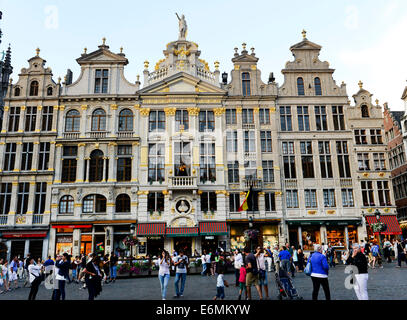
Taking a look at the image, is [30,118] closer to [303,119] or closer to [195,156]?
[195,156]

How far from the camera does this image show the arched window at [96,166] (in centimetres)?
3462

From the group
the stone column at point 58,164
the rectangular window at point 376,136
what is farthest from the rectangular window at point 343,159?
the stone column at point 58,164

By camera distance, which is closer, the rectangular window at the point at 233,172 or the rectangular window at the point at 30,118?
the rectangular window at the point at 233,172

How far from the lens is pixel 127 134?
1396 inches

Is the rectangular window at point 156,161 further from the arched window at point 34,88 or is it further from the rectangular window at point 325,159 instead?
the rectangular window at point 325,159

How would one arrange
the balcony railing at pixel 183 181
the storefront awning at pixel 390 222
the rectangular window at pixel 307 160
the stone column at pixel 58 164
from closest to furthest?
the balcony railing at pixel 183 181
the storefront awning at pixel 390 222
the stone column at pixel 58 164
the rectangular window at pixel 307 160

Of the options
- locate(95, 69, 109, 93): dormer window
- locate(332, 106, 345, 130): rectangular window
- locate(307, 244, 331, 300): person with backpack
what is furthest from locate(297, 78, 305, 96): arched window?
locate(307, 244, 331, 300): person with backpack

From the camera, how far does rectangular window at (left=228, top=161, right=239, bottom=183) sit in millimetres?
35062

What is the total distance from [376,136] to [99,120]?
3062cm

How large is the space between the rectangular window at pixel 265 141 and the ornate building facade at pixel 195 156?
0.53ft

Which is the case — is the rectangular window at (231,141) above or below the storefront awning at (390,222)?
above
